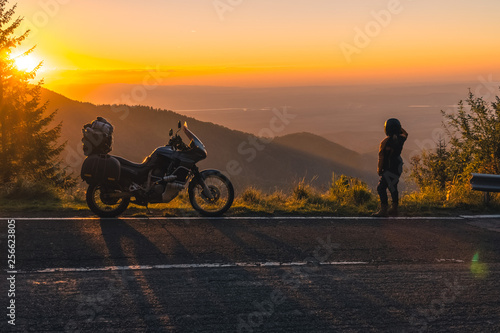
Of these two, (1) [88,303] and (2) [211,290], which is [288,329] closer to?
(2) [211,290]

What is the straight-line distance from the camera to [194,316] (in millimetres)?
4098

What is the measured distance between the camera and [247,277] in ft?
16.8

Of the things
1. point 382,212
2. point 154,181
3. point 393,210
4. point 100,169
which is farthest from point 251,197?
point 100,169

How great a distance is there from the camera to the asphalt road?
4.05 metres

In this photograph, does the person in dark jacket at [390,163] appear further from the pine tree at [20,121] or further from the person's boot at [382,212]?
the pine tree at [20,121]

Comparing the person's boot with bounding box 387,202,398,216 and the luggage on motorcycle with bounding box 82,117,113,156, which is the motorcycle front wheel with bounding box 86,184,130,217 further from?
the person's boot with bounding box 387,202,398,216

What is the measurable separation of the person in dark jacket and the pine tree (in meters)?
21.4

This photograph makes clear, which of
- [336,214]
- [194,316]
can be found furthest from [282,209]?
[194,316]

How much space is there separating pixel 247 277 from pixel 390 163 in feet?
16.5

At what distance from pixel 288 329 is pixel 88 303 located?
1.94 meters

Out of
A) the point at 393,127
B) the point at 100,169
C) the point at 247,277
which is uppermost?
the point at 393,127

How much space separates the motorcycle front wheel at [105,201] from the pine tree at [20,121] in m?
19.6

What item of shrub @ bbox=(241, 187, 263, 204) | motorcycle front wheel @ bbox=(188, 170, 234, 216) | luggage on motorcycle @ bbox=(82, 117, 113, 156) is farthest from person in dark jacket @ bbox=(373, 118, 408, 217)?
luggage on motorcycle @ bbox=(82, 117, 113, 156)

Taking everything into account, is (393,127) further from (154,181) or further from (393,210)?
(154,181)
